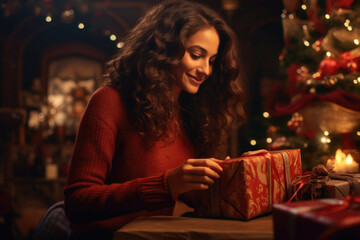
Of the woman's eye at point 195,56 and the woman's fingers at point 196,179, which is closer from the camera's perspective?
the woman's fingers at point 196,179

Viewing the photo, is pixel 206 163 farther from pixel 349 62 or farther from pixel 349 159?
pixel 349 62

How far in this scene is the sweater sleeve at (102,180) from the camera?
1042mm

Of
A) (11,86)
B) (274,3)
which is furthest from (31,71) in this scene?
(274,3)

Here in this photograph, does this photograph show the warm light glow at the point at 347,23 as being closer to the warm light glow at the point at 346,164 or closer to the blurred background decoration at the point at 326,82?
the blurred background decoration at the point at 326,82

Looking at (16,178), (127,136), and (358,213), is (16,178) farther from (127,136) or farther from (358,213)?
(358,213)

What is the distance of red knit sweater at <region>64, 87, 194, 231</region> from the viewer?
1.06 m

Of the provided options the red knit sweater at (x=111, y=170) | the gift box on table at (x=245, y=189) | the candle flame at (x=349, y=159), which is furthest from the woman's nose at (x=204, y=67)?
the candle flame at (x=349, y=159)

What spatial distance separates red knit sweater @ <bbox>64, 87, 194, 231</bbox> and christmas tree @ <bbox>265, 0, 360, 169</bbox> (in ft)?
3.84

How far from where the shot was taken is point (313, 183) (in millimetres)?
1062

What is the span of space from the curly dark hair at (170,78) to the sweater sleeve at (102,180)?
9 centimetres

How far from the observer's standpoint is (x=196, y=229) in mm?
885

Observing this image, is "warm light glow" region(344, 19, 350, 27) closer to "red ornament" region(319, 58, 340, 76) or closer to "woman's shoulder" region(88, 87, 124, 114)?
"red ornament" region(319, 58, 340, 76)

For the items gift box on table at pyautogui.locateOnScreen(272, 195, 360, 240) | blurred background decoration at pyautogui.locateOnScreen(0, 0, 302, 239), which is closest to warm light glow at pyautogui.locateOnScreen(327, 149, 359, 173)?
gift box on table at pyautogui.locateOnScreen(272, 195, 360, 240)

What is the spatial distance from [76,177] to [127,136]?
0.69 feet
